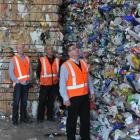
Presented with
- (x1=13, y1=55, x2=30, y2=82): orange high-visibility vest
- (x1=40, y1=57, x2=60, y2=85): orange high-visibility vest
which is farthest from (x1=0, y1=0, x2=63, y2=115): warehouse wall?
(x1=13, y1=55, x2=30, y2=82): orange high-visibility vest

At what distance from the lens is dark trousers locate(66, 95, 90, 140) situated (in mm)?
7406

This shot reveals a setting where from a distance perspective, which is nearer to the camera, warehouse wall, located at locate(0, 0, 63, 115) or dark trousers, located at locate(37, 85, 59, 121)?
dark trousers, located at locate(37, 85, 59, 121)

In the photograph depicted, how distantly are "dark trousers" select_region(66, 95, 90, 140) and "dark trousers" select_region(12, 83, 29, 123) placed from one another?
210cm

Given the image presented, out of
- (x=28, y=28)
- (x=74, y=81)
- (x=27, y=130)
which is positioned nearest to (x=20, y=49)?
(x=28, y=28)

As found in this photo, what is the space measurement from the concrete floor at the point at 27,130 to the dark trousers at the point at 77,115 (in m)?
0.75

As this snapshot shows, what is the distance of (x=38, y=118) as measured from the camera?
382 inches

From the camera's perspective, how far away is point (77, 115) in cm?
752

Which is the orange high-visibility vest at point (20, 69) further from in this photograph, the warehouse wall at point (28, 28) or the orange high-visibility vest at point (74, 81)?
the orange high-visibility vest at point (74, 81)

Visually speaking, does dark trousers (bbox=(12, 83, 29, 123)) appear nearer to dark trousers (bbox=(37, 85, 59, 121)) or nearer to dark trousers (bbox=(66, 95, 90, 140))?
dark trousers (bbox=(37, 85, 59, 121))

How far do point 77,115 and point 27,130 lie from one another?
175 cm

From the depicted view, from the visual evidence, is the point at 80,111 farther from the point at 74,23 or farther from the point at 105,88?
the point at 74,23

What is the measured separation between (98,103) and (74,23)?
2302mm

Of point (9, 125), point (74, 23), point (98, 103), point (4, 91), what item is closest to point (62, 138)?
point (98, 103)

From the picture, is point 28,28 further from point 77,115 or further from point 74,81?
point 77,115
